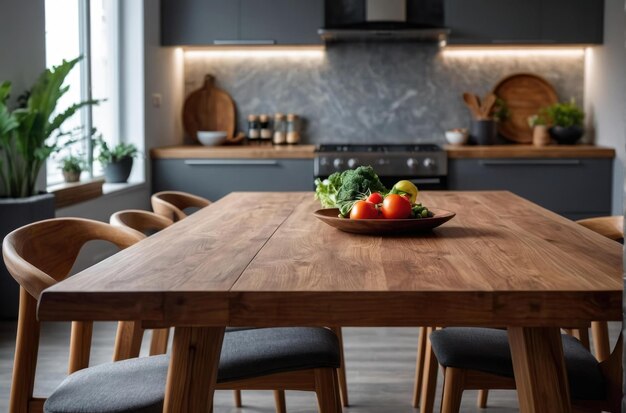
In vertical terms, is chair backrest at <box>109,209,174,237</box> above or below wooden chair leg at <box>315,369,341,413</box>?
above

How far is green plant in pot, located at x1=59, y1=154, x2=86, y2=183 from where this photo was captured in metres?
4.59

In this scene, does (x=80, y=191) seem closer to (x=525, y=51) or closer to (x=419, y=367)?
(x=419, y=367)

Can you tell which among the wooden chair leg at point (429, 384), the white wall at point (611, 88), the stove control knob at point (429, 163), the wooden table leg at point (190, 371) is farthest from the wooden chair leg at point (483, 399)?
the stove control knob at point (429, 163)

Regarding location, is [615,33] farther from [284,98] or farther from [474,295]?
[474,295]

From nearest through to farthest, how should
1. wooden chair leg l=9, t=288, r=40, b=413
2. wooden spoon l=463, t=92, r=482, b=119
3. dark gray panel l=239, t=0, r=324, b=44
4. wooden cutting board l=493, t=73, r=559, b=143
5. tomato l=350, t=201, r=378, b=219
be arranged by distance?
1. wooden chair leg l=9, t=288, r=40, b=413
2. tomato l=350, t=201, r=378, b=219
3. dark gray panel l=239, t=0, r=324, b=44
4. wooden spoon l=463, t=92, r=482, b=119
5. wooden cutting board l=493, t=73, r=559, b=143

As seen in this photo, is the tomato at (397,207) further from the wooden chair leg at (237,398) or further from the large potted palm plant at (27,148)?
the large potted palm plant at (27,148)

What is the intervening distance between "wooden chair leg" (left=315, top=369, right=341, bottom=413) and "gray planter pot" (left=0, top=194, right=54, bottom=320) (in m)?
2.06

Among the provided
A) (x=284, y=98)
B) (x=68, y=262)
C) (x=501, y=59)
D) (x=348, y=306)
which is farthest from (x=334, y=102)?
(x=348, y=306)

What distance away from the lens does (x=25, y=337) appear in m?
2.00

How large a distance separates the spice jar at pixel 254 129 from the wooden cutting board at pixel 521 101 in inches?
66.9

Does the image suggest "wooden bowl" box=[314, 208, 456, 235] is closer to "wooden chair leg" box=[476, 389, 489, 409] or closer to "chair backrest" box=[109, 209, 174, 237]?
"chair backrest" box=[109, 209, 174, 237]

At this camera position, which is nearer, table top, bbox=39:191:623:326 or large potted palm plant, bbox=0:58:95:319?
table top, bbox=39:191:623:326

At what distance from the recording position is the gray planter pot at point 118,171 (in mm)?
5082

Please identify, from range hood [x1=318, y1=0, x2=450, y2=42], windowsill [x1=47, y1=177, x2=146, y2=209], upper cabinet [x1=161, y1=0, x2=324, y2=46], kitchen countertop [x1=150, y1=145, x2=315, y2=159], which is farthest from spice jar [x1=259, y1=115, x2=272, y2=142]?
windowsill [x1=47, y1=177, x2=146, y2=209]
